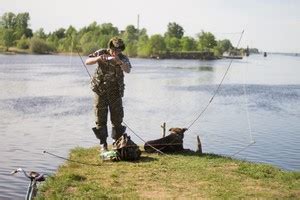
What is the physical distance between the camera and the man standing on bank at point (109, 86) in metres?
11.7

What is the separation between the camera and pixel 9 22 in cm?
19525

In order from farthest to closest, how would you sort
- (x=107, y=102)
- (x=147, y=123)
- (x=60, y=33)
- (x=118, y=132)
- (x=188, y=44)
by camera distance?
(x=60, y=33) → (x=188, y=44) → (x=147, y=123) → (x=118, y=132) → (x=107, y=102)

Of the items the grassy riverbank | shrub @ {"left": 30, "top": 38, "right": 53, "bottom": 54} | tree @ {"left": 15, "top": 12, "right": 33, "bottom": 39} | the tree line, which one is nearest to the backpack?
the grassy riverbank

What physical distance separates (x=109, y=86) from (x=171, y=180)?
3.20m

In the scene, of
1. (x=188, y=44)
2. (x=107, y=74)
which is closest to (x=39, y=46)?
(x=188, y=44)

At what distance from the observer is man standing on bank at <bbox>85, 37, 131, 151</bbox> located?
11.7 metres

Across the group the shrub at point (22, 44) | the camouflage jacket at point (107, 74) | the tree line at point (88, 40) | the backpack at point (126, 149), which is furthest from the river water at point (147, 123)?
the shrub at point (22, 44)

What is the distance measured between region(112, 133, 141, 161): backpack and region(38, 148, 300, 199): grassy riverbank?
0.93ft

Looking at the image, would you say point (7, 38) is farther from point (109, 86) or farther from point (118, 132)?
point (109, 86)

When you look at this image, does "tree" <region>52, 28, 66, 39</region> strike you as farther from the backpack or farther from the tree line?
the backpack

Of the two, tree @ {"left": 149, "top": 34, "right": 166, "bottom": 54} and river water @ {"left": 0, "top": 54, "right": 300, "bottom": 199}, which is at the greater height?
tree @ {"left": 149, "top": 34, "right": 166, "bottom": 54}

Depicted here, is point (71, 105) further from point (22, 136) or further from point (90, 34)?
point (90, 34)

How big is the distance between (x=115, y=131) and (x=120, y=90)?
1087 millimetres

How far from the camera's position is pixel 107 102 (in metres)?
12.1
